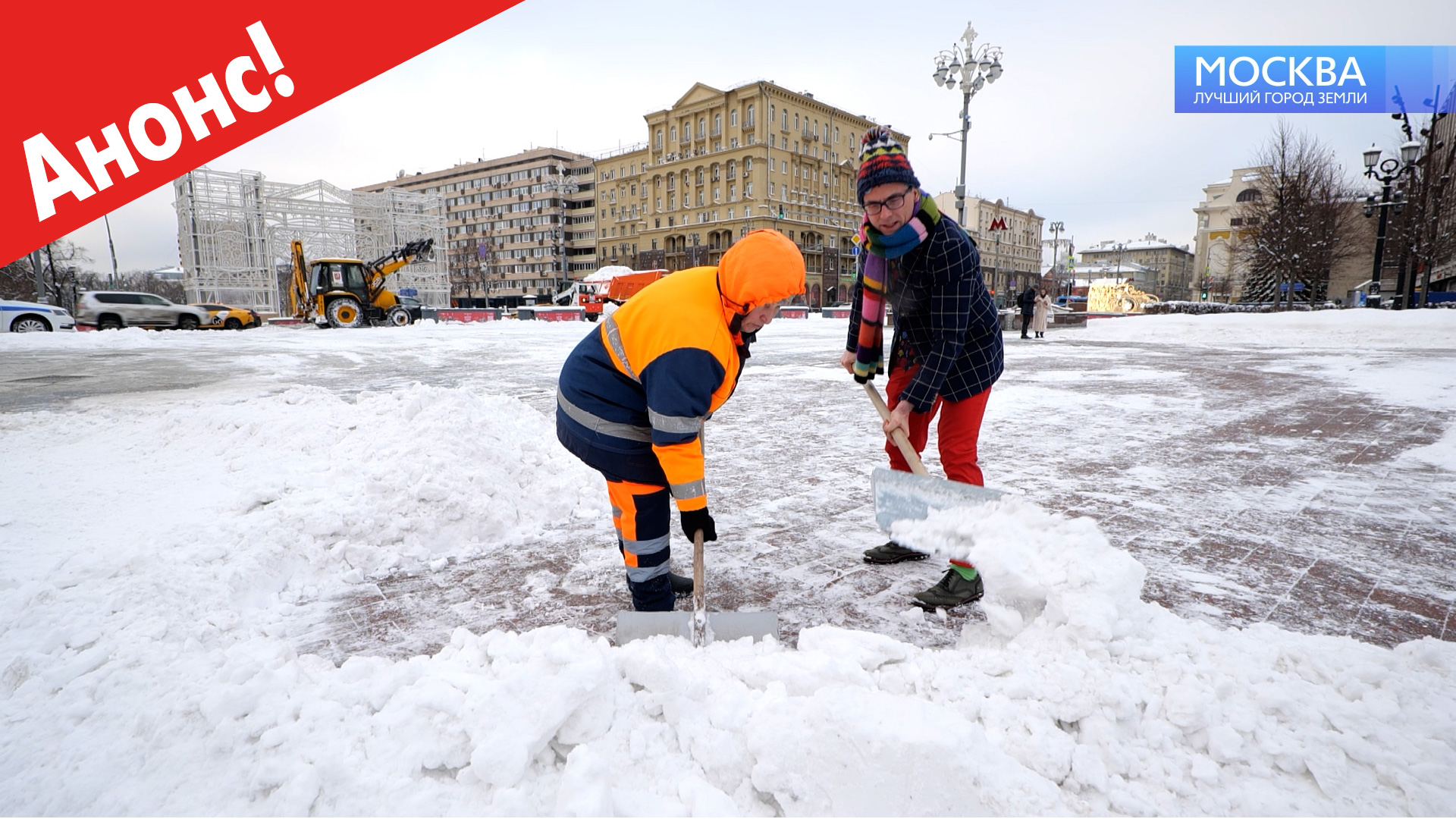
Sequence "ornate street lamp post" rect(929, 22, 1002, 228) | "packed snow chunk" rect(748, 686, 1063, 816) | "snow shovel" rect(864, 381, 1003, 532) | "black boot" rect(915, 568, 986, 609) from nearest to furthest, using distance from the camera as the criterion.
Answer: "packed snow chunk" rect(748, 686, 1063, 816) < "snow shovel" rect(864, 381, 1003, 532) < "black boot" rect(915, 568, 986, 609) < "ornate street lamp post" rect(929, 22, 1002, 228)

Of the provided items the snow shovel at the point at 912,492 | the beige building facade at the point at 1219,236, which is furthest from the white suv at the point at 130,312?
the beige building facade at the point at 1219,236

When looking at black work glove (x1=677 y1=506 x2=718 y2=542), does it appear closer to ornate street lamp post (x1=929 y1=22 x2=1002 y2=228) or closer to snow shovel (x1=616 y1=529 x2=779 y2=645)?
snow shovel (x1=616 y1=529 x2=779 y2=645)

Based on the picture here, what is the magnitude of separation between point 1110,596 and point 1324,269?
33.2m

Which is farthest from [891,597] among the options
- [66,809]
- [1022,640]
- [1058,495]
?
[66,809]

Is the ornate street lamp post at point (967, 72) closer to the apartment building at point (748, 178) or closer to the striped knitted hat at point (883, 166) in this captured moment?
the striped knitted hat at point (883, 166)

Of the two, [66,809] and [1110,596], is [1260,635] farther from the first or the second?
[66,809]

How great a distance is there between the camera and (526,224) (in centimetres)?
8262

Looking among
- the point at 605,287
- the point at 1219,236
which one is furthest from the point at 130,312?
the point at 1219,236

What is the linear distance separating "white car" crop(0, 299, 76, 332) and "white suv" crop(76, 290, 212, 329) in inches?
65.7

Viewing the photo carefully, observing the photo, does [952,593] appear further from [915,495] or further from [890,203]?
[890,203]

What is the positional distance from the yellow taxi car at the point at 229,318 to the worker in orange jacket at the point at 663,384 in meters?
27.7

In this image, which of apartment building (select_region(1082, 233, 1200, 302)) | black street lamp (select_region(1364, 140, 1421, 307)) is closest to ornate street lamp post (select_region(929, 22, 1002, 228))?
black street lamp (select_region(1364, 140, 1421, 307))

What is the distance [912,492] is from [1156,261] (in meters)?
130

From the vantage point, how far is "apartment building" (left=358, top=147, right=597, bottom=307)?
7825cm
